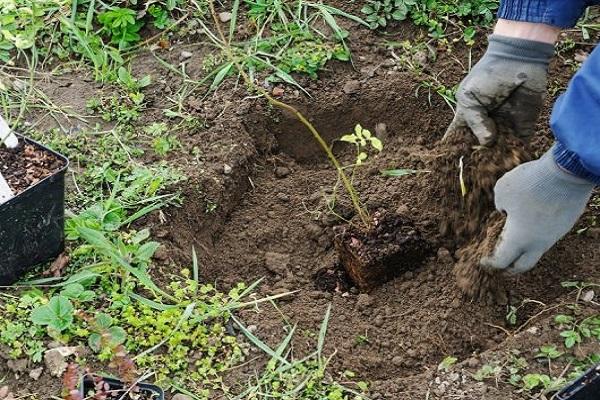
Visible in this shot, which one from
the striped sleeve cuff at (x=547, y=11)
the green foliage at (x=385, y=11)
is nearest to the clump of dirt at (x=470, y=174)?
the striped sleeve cuff at (x=547, y=11)

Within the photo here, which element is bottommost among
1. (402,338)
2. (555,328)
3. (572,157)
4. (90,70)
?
(402,338)

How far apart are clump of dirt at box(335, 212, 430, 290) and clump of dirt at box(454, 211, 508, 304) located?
17 centimetres

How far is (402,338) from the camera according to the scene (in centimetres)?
243

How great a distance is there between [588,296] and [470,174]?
0.51 meters

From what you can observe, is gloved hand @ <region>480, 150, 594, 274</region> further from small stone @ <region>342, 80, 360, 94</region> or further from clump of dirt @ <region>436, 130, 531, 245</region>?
small stone @ <region>342, 80, 360, 94</region>

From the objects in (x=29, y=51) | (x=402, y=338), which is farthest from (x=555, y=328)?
(x=29, y=51)

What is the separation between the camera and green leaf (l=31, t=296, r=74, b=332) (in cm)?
222

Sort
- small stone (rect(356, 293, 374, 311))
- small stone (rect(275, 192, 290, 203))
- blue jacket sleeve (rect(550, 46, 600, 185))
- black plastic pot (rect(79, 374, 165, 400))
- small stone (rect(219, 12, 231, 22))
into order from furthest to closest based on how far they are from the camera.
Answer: small stone (rect(219, 12, 231, 22))
small stone (rect(275, 192, 290, 203))
small stone (rect(356, 293, 374, 311))
black plastic pot (rect(79, 374, 165, 400))
blue jacket sleeve (rect(550, 46, 600, 185))

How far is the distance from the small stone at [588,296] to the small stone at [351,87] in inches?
46.5

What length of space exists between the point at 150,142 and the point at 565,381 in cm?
162

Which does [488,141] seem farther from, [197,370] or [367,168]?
[197,370]

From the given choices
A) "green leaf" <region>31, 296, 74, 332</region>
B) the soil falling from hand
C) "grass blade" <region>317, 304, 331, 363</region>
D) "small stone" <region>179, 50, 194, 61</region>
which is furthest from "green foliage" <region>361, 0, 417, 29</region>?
→ "green leaf" <region>31, 296, 74, 332</region>

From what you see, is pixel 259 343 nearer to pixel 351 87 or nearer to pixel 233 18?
pixel 351 87

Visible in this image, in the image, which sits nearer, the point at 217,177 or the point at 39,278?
the point at 39,278
